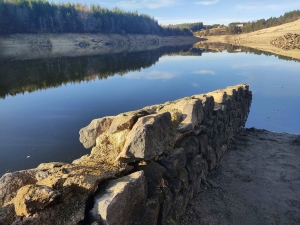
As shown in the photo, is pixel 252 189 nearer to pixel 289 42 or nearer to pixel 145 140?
pixel 145 140

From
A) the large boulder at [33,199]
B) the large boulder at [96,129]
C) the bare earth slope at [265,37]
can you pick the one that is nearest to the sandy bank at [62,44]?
the bare earth slope at [265,37]

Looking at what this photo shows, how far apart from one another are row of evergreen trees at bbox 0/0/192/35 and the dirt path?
74930 millimetres

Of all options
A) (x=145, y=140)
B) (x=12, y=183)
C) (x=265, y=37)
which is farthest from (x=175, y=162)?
(x=265, y=37)

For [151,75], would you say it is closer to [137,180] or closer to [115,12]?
[137,180]

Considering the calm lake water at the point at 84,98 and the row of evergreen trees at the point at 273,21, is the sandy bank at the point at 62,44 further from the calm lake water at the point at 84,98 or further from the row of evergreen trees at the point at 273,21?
the row of evergreen trees at the point at 273,21

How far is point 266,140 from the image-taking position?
1452 cm

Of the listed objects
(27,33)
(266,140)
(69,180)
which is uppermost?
(27,33)

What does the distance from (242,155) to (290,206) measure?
4016mm

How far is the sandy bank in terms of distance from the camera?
60144 mm

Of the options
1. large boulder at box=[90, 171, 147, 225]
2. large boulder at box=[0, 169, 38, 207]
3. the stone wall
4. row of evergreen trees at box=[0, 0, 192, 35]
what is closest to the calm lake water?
the stone wall

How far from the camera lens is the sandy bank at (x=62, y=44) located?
60.1 meters

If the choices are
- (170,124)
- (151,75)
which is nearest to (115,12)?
(151,75)

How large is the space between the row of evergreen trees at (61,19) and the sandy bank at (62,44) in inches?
158

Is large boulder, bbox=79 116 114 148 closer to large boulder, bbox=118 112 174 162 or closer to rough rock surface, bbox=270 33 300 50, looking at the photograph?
large boulder, bbox=118 112 174 162
